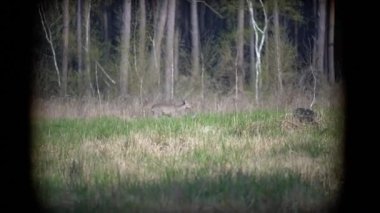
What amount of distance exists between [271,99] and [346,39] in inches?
334

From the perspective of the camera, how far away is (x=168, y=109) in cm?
1332

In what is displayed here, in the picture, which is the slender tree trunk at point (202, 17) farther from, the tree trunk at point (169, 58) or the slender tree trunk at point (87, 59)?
the slender tree trunk at point (87, 59)

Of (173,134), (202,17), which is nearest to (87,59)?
(173,134)

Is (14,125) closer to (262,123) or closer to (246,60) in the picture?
(262,123)

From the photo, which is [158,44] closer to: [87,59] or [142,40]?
[142,40]

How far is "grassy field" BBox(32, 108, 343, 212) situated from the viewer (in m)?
6.04

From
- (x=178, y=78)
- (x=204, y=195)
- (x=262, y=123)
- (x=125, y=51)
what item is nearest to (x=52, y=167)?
(x=204, y=195)

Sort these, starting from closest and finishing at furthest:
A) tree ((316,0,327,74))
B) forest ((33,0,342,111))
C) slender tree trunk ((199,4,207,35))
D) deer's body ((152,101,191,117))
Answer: deer's body ((152,101,191,117))
forest ((33,0,342,111))
tree ((316,0,327,74))
slender tree trunk ((199,4,207,35))

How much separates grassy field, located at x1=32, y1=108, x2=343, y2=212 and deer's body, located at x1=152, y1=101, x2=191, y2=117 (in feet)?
5.80

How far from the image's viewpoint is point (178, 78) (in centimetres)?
2209

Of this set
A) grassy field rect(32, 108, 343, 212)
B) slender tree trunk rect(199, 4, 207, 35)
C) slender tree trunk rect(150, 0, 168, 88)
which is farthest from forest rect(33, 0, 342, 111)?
grassy field rect(32, 108, 343, 212)

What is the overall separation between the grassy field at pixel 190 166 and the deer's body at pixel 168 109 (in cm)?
177

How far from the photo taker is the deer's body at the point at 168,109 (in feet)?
43.1

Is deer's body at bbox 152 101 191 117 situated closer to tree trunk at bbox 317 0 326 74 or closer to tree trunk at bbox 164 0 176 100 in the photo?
tree trunk at bbox 164 0 176 100
